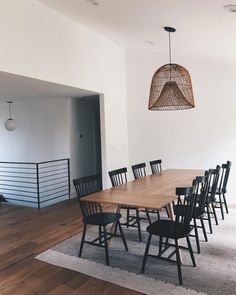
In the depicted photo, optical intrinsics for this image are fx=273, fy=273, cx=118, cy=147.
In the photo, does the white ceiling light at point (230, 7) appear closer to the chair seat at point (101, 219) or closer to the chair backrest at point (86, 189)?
the chair backrest at point (86, 189)

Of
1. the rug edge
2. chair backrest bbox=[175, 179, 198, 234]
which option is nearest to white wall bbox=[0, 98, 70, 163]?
the rug edge

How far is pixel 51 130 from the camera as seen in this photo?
22.0 feet

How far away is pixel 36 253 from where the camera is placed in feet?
11.2

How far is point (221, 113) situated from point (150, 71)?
189 cm

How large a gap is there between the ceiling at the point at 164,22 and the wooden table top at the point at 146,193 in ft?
6.99

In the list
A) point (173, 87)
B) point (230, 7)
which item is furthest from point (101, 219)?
point (230, 7)

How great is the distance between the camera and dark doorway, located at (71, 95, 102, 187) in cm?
675

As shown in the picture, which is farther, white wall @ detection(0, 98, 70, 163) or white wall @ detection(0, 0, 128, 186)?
white wall @ detection(0, 98, 70, 163)

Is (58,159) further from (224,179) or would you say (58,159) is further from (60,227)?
(224,179)

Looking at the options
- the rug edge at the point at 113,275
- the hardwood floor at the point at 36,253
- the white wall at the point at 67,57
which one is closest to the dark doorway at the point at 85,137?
the white wall at the point at 67,57

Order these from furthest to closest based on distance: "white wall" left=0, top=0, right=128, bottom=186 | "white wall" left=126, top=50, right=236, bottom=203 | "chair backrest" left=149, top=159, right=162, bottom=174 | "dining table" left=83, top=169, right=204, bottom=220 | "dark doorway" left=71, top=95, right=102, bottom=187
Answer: "dark doorway" left=71, top=95, right=102, bottom=187 → "white wall" left=126, top=50, right=236, bottom=203 → "chair backrest" left=149, top=159, right=162, bottom=174 → "white wall" left=0, top=0, right=128, bottom=186 → "dining table" left=83, top=169, right=204, bottom=220

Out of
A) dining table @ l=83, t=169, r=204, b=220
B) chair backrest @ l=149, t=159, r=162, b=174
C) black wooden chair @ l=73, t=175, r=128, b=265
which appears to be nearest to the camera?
dining table @ l=83, t=169, r=204, b=220

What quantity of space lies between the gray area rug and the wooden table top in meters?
0.73

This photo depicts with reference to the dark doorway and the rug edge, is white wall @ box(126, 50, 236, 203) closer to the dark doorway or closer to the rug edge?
the dark doorway
